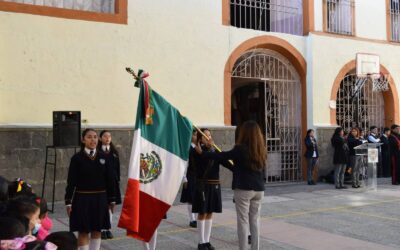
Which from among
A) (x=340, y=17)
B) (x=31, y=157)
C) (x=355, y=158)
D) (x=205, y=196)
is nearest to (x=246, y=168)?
(x=205, y=196)

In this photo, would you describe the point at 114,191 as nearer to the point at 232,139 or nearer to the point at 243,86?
the point at 232,139

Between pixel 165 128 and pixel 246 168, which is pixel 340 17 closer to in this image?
pixel 246 168

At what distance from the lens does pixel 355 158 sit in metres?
12.9

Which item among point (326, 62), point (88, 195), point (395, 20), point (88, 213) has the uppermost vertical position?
point (395, 20)

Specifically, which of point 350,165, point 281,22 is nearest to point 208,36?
point 281,22

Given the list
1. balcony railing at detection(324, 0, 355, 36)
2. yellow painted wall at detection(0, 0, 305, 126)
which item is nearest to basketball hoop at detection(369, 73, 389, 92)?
balcony railing at detection(324, 0, 355, 36)

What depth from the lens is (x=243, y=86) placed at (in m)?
15.9

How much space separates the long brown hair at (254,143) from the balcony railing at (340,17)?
10.3m

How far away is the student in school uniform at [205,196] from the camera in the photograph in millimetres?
6270

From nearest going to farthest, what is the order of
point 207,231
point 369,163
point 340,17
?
point 207,231 → point 369,163 → point 340,17

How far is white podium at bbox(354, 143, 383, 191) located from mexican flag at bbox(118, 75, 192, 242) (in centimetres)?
789

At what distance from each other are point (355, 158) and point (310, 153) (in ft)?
4.33

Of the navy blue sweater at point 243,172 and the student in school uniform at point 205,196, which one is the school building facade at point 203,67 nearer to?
the student in school uniform at point 205,196

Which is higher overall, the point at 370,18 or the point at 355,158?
the point at 370,18
